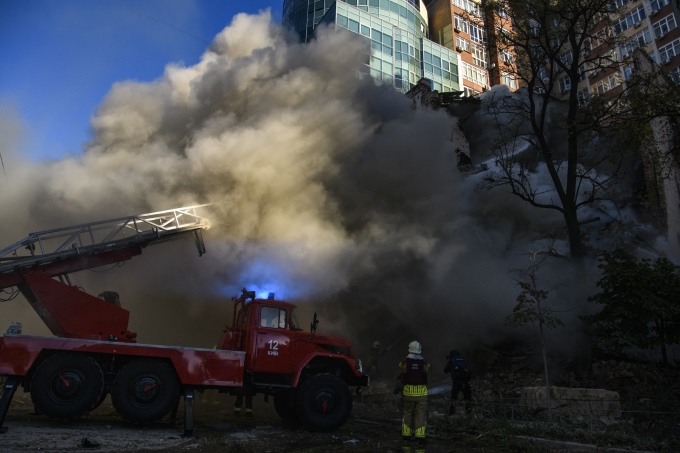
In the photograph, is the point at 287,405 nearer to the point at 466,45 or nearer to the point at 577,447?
the point at 577,447

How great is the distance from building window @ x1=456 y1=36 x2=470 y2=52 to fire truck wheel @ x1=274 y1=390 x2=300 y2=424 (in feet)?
134

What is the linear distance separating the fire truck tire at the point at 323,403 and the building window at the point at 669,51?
114 ft

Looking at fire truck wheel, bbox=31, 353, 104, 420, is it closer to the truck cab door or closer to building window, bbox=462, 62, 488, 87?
the truck cab door

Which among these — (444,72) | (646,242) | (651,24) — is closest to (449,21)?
(444,72)

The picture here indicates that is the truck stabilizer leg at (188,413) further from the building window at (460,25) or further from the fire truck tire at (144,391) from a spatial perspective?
the building window at (460,25)

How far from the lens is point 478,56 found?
43.2m

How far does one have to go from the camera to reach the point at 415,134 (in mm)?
16641

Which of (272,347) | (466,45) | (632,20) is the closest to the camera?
(272,347)

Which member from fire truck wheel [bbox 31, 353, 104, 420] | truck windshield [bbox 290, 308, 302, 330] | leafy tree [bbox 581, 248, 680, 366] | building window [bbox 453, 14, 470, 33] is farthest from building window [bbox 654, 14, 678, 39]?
fire truck wheel [bbox 31, 353, 104, 420]

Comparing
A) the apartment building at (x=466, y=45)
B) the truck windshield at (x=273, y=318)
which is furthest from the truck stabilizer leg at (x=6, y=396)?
the apartment building at (x=466, y=45)

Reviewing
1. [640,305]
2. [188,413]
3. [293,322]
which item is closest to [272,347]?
[293,322]

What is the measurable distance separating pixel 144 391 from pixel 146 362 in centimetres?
47

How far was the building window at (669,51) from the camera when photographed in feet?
98.0

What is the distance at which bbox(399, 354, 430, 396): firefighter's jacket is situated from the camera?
277 inches
